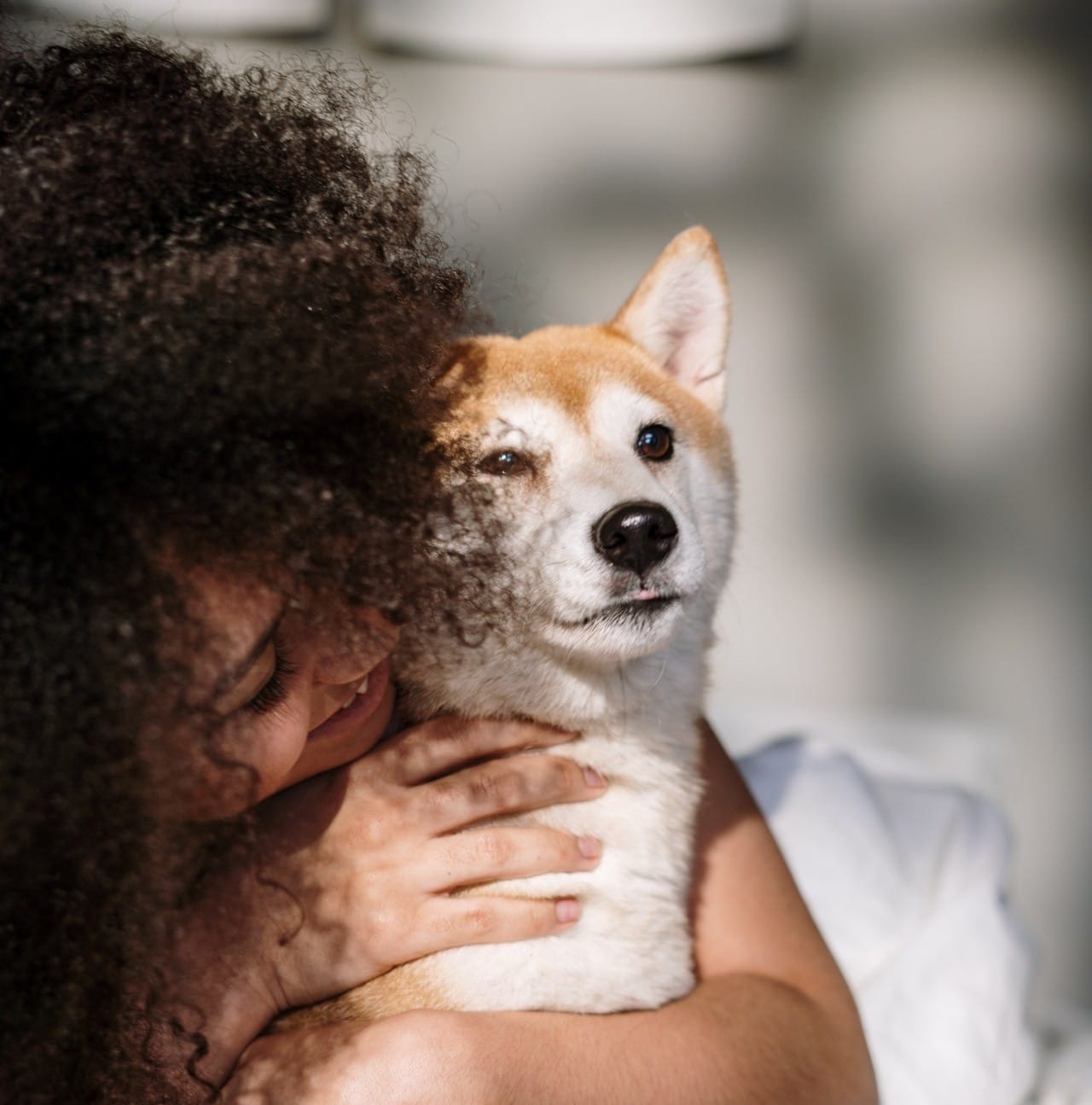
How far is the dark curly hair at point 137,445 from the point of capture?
704 mm

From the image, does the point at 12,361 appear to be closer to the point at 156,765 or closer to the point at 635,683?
the point at 156,765

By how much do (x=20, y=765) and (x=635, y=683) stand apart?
21.8 inches

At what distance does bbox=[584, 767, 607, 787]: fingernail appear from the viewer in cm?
104

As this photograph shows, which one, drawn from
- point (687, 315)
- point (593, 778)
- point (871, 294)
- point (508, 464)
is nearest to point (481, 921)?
point (593, 778)

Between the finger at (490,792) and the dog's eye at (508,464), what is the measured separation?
26 cm

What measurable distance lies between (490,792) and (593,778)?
106 millimetres

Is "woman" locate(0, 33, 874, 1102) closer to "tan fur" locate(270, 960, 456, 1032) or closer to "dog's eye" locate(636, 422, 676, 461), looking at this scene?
"tan fur" locate(270, 960, 456, 1032)

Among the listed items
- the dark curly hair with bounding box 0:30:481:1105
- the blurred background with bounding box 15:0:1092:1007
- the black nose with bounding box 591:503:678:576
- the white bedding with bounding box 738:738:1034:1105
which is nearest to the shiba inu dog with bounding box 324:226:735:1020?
the black nose with bounding box 591:503:678:576

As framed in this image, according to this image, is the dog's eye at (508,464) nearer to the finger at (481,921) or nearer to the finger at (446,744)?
the finger at (446,744)

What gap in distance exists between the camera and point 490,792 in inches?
39.1

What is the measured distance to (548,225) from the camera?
2.48 metres

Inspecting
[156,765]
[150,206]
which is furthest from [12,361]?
[156,765]

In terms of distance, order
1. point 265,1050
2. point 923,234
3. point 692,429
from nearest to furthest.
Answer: point 265,1050
point 692,429
point 923,234

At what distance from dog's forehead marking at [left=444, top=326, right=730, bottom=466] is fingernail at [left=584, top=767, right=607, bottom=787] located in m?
0.32
